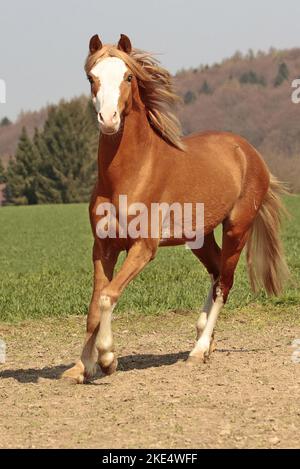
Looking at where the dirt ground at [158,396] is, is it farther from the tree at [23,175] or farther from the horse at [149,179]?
the tree at [23,175]

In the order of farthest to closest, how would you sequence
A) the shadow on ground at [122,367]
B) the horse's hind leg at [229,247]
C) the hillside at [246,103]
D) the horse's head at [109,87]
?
the hillside at [246,103], the horse's hind leg at [229,247], the shadow on ground at [122,367], the horse's head at [109,87]

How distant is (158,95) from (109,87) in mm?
881

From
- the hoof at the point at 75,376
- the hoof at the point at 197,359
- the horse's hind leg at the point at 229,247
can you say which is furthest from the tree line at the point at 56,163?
the hoof at the point at 75,376

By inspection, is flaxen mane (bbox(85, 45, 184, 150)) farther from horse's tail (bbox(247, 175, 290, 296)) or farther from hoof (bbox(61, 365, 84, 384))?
hoof (bbox(61, 365, 84, 384))

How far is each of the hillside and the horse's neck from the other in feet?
338

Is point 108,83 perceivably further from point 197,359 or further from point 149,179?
point 197,359

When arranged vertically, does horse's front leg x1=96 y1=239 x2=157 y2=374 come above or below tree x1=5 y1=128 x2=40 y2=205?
above

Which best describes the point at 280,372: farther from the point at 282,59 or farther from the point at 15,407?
the point at 282,59

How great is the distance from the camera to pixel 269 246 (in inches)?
338

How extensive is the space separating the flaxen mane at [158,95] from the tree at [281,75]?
159454 mm

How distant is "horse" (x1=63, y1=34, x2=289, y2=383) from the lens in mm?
6344

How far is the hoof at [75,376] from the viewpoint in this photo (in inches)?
262

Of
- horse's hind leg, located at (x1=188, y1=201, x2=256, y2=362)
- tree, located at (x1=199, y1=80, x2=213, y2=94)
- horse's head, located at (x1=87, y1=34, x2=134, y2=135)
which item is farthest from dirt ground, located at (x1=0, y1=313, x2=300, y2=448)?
tree, located at (x1=199, y1=80, x2=213, y2=94)
